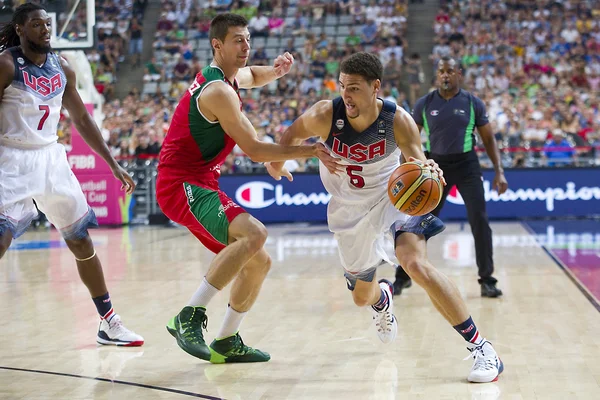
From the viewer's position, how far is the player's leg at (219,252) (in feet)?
16.3

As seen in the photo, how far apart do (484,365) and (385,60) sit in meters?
16.1

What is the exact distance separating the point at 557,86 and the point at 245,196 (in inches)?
292

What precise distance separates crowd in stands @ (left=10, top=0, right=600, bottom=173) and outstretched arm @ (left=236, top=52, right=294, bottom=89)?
948cm

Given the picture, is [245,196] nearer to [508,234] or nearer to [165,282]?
[508,234]

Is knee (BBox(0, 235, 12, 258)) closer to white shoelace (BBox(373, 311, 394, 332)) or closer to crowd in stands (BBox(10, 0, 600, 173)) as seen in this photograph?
white shoelace (BBox(373, 311, 394, 332))

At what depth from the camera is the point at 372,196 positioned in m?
5.37

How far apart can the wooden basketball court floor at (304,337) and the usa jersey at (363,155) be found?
1.02 metres

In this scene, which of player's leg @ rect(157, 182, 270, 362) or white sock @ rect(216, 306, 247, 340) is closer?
player's leg @ rect(157, 182, 270, 362)

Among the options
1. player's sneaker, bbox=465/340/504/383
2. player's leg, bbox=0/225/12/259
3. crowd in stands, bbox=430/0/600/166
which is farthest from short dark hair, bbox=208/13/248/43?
crowd in stands, bbox=430/0/600/166

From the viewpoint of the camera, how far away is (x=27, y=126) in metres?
5.46

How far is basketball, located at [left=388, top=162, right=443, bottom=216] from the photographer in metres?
4.65

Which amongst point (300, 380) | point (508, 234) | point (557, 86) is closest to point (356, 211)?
point (300, 380)

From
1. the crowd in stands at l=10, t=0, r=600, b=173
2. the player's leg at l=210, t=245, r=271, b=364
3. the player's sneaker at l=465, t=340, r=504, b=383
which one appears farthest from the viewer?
the crowd in stands at l=10, t=0, r=600, b=173

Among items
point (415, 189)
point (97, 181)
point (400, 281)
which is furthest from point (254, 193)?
point (415, 189)
